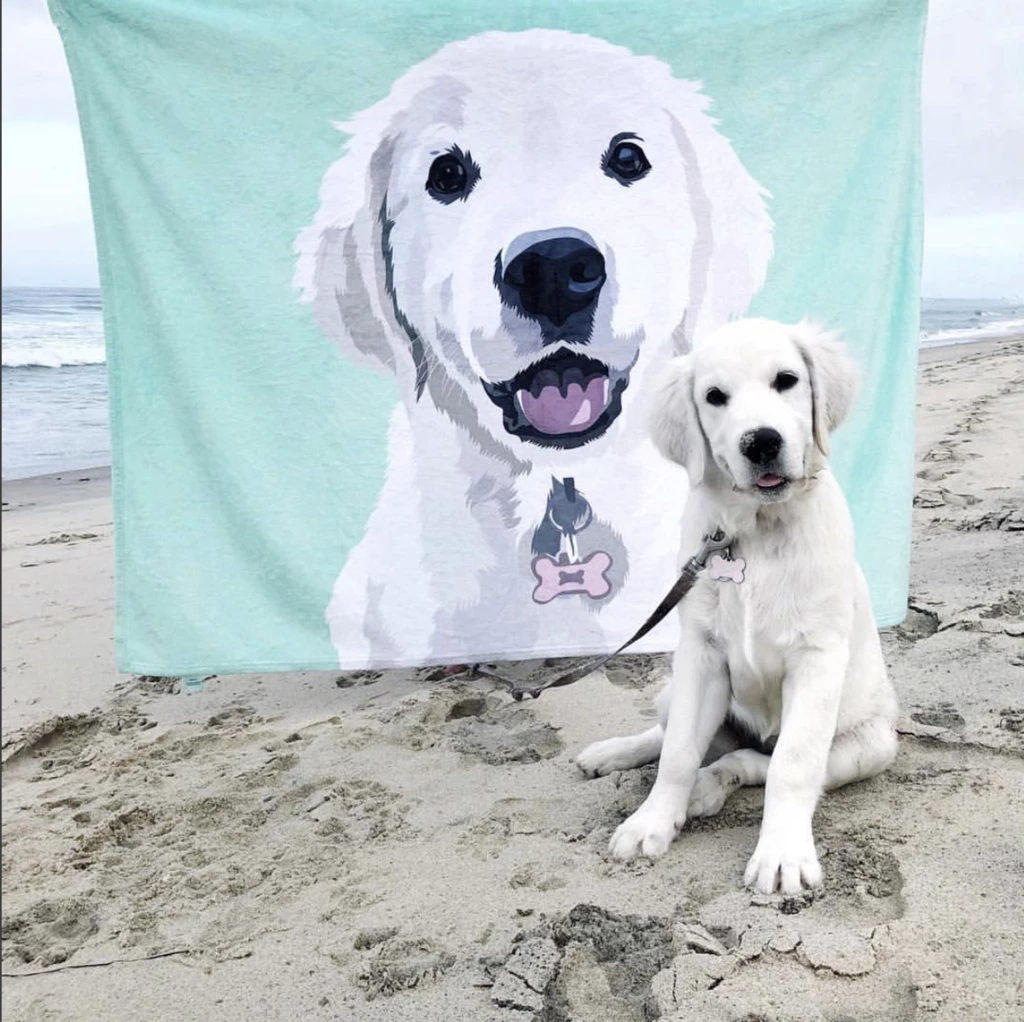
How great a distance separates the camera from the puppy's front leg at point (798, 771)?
2.09 m

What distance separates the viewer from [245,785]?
287cm

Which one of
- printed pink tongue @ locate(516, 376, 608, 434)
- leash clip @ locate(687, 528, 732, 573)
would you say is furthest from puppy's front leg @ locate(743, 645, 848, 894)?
printed pink tongue @ locate(516, 376, 608, 434)

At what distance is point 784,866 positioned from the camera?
6.82 ft

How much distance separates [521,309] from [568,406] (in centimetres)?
38

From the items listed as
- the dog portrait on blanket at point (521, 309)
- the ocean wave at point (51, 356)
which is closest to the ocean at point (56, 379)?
the ocean wave at point (51, 356)

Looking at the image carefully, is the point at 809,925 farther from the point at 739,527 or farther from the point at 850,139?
the point at 850,139

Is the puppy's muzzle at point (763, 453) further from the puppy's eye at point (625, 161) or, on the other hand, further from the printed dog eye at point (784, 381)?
the puppy's eye at point (625, 161)

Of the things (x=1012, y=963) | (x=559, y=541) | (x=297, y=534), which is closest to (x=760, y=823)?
(x=1012, y=963)

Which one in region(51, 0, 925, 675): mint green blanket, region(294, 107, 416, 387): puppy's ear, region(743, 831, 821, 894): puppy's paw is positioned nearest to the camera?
region(743, 831, 821, 894): puppy's paw

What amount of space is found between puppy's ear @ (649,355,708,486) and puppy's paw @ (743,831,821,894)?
874 millimetres

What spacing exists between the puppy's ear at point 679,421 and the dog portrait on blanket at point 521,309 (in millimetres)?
870

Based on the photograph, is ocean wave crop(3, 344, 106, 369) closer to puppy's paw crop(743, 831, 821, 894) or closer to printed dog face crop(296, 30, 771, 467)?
printed dog face crop(296, 30, 771, 467)

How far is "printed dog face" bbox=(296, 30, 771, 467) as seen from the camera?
10.5 feet

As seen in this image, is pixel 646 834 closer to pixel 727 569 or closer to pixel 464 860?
pixel 464 860
